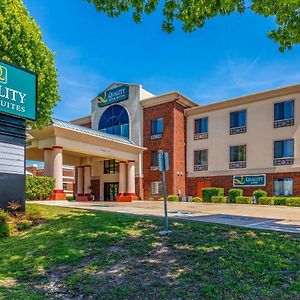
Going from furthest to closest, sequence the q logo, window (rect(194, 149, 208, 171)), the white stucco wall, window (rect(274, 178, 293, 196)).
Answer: window (rect(194, 149, 208, 171))
the white stucco wall
window (rect(274, 178, 293, 196))
the q logo

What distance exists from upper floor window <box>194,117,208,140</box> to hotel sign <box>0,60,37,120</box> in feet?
75.0

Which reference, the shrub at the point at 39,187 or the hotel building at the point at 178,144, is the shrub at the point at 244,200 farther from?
the shrub at the point at 39,187

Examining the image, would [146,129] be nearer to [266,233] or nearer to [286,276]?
[266,233]

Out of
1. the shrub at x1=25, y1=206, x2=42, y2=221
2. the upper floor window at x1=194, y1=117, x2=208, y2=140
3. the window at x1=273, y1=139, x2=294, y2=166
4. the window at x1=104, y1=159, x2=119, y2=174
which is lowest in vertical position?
the shrub at x1=25, y1=206, x2=42, y2=221

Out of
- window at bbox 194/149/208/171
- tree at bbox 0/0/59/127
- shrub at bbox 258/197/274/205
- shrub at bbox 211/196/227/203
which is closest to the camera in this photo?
tree at bbox 0/0/59/127

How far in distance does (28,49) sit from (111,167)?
76.6 ft

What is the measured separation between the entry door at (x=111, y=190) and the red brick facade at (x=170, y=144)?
4.08 m

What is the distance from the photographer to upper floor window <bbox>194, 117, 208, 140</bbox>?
32.7 m

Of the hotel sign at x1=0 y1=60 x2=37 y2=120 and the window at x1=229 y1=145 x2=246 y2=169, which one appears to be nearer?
the hotel sign at x1=0 y1=60 x2=37 y2=120

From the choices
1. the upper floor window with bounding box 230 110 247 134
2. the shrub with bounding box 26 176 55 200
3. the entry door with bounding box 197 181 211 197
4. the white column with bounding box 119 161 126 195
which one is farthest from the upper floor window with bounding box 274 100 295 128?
the shrub with bounding box 26 176 55 200

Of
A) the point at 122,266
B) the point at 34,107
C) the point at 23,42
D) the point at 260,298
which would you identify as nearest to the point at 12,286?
the point at 122,266

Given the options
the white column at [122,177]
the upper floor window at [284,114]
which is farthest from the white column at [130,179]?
the upper floor window at [284,114]

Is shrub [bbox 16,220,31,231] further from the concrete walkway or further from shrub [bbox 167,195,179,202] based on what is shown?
shrub [bbox 167,195,179,202]

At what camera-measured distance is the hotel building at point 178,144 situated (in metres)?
26.8
